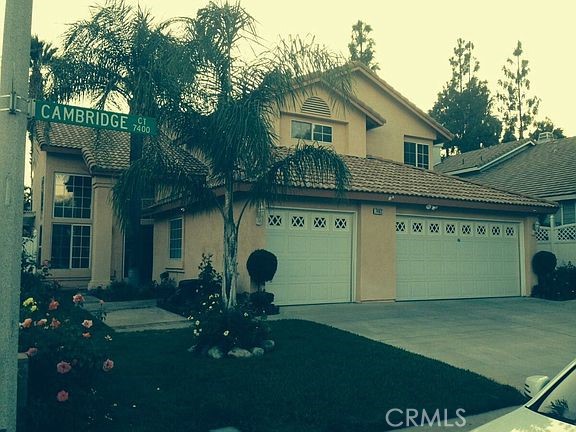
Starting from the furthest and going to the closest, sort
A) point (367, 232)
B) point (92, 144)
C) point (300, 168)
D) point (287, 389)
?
point (92, 144)
point (367, 232)
point (300, 168)
point (287, 389)

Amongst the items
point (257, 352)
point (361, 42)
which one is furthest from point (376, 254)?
point (361, 42)

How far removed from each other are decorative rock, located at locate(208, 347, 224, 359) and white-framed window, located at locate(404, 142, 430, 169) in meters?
14.1

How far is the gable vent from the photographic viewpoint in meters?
16.7

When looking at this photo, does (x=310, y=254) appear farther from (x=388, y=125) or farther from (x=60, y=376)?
(x=60, y=376)

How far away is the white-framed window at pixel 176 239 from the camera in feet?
52.3

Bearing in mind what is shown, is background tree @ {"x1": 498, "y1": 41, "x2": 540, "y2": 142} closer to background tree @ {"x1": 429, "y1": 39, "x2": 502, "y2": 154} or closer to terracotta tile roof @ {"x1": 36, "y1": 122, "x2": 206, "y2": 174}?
background tree @ {"x1": 429, "y1": 39, "x2": 502, "y2": 154}

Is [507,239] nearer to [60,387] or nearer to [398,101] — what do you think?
Result: [398,101]

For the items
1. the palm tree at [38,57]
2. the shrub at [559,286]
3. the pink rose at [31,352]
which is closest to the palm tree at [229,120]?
the pink rose at [31,352]

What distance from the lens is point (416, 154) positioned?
67.4 feet

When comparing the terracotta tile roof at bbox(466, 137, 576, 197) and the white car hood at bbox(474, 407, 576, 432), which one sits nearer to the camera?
the white car hood at bbox(474, 407, 576, 432)

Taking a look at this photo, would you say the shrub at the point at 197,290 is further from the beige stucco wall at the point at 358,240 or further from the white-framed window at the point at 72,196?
the white-framed window at the point at 72,196

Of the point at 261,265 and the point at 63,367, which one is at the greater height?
the point at 261,265

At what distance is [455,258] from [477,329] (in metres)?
5.07

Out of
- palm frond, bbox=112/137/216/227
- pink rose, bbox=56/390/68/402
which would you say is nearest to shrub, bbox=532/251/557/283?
palm frond, bbox=112/137/216/227
